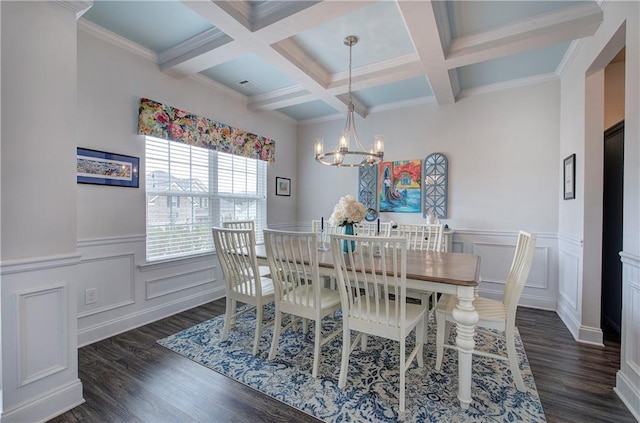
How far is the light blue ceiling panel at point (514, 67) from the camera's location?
9.29 feet

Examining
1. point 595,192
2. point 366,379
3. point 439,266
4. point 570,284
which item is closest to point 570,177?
point 595,192

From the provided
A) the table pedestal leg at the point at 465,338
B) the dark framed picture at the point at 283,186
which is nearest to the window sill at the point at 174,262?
the dark framed picture at the point at 283,186

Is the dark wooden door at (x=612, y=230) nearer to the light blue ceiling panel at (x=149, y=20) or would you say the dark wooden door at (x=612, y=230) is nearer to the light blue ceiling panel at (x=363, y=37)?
the light blue ceiling panel at (x=363, y=37)

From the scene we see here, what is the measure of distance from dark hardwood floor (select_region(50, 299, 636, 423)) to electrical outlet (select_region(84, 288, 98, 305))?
0.37 m

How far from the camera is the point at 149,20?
2334mm

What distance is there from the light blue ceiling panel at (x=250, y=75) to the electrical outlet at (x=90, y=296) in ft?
8.23

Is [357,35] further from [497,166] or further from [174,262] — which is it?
[174,262]

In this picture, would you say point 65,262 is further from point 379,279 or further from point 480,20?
point 480,20

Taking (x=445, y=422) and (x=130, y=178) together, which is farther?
(x=130, y=178)

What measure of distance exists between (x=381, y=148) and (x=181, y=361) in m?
2.40

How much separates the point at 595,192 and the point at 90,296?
14.7ft

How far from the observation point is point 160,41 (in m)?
2.66

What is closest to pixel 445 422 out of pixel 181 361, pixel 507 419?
pixel 507 419

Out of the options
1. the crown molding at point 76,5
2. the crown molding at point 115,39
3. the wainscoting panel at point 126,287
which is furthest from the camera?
the wainscoting panel at point 126,287
